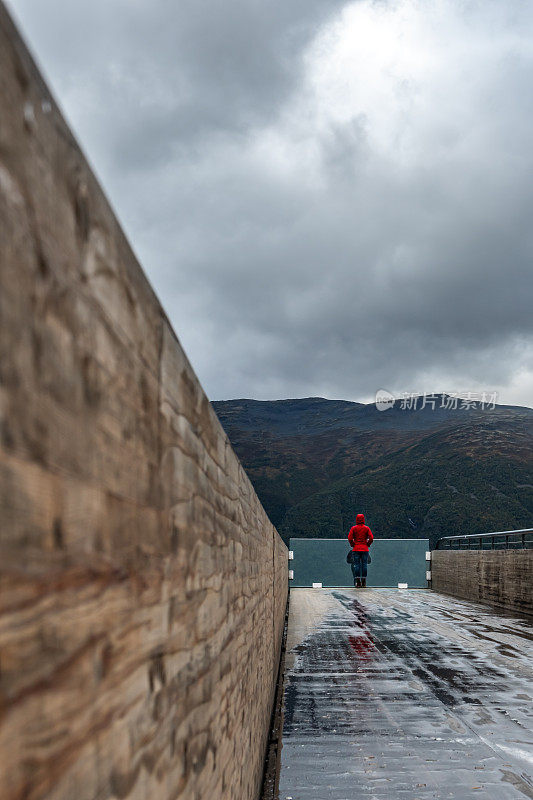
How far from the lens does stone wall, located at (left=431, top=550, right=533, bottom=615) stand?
486 inches

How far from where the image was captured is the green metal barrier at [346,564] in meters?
19.1

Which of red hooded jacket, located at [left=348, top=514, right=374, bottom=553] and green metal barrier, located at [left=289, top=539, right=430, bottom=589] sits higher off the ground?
red hooded jacket, located at [left=348, top=514, right=374, bottom=553]

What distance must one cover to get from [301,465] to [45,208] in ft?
318

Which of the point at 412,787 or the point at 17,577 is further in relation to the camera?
the point at 412,787

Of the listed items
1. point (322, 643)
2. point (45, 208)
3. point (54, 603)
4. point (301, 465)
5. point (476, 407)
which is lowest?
point (322, 643)

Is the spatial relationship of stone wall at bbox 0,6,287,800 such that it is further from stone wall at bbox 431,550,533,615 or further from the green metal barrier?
the green metal barrier

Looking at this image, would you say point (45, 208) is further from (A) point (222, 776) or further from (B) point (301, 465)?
(B) point (301, 465)

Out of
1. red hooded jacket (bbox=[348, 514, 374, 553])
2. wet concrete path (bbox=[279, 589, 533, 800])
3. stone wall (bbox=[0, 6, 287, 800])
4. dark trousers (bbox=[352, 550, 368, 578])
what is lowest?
wet concrete path (bbox=[279, 589, 533, 800])

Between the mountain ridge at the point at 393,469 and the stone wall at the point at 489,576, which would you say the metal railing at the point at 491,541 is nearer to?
the stone wall at the point at 489,576

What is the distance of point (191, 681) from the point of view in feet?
5.10

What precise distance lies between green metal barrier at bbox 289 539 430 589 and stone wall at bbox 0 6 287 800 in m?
18.1

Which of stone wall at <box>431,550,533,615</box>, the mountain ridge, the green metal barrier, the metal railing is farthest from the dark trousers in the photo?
the mountain ridge

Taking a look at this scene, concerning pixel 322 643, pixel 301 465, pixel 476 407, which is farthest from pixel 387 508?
pixel 322 643

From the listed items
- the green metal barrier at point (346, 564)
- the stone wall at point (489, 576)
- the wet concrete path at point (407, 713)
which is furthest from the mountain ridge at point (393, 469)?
the wet concrete path at point (407, 713)
